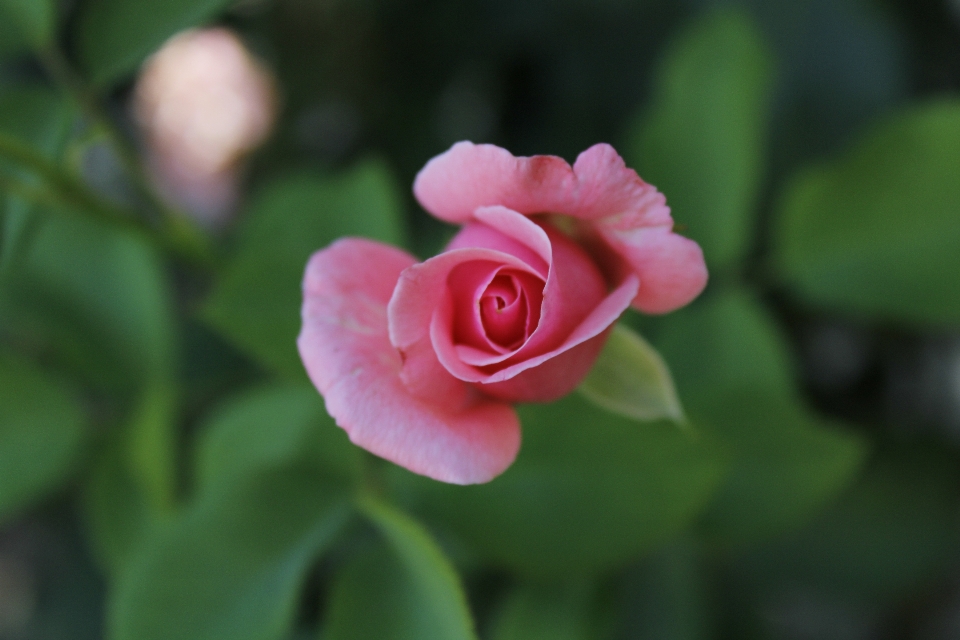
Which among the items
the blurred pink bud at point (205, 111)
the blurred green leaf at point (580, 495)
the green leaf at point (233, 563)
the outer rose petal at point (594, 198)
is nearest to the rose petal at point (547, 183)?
the outer rose petal at point (594, 198)

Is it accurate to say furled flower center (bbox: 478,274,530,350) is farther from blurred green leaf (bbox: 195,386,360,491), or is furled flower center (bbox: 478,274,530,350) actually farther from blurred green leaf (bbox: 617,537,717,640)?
blurred green leaf (bbox: 617,537,717,640)

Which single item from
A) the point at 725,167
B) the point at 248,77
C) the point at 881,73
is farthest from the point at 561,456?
the point at 248,77

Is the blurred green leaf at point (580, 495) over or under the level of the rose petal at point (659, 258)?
under

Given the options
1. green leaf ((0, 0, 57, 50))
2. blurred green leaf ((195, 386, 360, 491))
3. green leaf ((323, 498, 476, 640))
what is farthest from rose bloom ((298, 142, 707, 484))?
green leaf ((0, 0, 57, 50))

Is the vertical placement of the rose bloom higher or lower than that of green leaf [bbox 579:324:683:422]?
higher

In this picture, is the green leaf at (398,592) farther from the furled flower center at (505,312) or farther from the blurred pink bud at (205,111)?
the blurred pink bud at (205,111)

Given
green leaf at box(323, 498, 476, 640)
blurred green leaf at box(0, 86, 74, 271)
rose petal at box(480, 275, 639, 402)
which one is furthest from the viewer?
blurred green leaf at box(0, 86, 74, 271)
